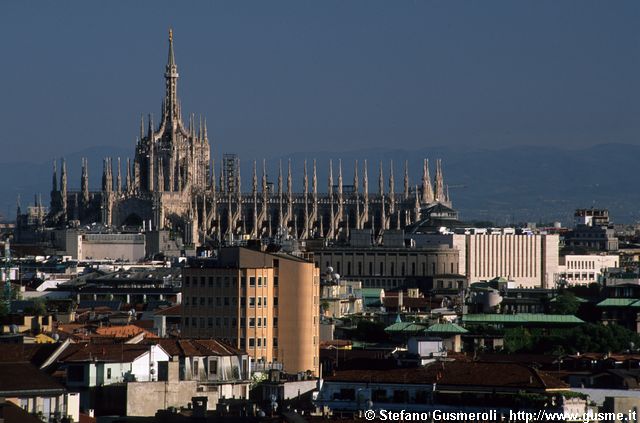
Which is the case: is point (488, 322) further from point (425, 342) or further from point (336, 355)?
point (425, 342)

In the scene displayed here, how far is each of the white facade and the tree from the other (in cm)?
6251

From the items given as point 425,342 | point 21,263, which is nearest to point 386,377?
point 425,342

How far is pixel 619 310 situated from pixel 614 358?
4460 cm

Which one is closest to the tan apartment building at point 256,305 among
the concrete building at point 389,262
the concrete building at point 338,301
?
the concrete building at point 338,301

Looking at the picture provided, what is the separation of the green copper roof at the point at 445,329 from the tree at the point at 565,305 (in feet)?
89.5

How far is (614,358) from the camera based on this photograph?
72.4m

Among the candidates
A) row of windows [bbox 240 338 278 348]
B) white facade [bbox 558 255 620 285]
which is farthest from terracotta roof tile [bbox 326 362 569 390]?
white facade [bbox 558 255 620 285]

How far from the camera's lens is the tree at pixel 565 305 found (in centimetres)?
12362

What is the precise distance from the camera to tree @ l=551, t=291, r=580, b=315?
4867 inches

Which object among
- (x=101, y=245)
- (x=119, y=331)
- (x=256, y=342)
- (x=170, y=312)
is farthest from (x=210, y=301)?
(x=101, y=245)

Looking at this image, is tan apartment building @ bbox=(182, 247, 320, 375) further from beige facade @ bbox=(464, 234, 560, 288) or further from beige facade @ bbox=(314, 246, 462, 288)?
beige facade @ bbox=(464, 234, 560, 288)

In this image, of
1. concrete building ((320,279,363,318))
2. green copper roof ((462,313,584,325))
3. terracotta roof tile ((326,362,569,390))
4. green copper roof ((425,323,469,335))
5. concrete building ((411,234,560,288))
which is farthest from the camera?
concrete building ((411,234,560,288))

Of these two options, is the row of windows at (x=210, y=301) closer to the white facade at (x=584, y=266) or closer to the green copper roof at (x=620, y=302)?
the green copper roof at (x=620, y=302)

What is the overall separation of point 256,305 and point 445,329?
21.6 meters
